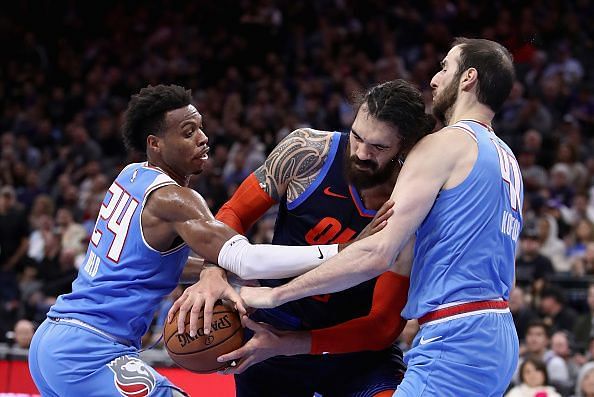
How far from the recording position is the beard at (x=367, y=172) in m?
4.22

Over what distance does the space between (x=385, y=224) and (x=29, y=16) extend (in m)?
16.0

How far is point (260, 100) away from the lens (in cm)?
1443

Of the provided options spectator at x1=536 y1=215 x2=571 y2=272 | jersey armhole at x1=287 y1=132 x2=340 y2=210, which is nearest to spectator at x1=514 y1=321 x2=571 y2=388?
spectator at x1=536 y1=215 x2=571 y2=272

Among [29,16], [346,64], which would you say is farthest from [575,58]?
[29,16]

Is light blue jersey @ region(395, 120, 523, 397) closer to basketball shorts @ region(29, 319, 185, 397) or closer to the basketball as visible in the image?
the basketball

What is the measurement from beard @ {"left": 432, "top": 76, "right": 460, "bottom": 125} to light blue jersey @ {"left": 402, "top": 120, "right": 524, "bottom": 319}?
24cm

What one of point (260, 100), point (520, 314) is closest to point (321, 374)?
point (520, 314)

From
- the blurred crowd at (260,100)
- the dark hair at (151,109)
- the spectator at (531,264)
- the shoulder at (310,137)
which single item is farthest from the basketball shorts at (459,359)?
the spectator at (531,264)

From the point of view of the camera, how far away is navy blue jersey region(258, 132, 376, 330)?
4.56m

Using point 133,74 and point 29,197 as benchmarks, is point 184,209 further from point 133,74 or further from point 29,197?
point 133,74

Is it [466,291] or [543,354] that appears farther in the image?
[543,354]

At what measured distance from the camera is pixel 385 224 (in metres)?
3.82

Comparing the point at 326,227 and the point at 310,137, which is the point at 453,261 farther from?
the point at 310,137

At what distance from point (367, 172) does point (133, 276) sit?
1159 mm
